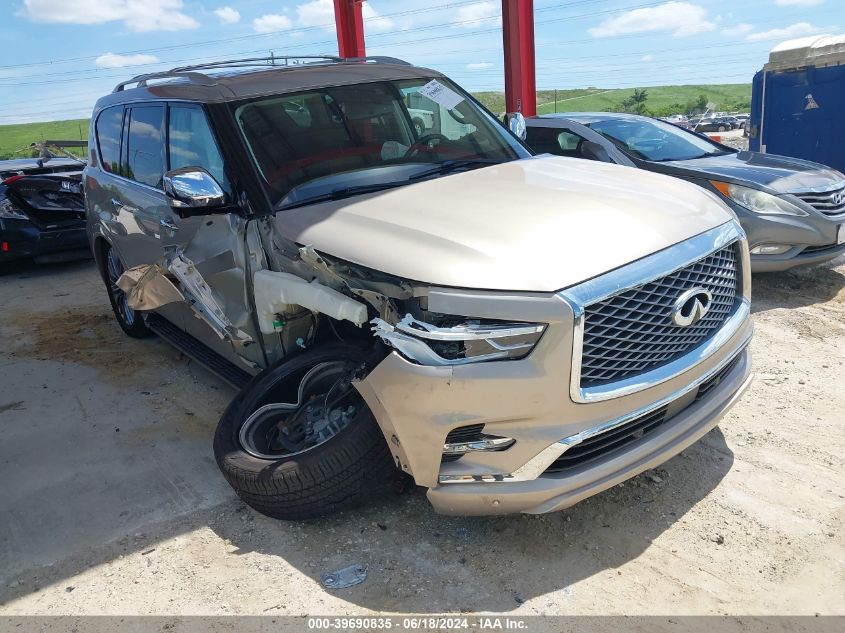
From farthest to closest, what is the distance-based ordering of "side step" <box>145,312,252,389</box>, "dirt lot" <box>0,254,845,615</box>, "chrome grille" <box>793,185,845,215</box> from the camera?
"chrome grille" <box>793,185,845,215</box> < "side step" <box>145,312,252,389</box> < "dirt lot" <box>0,254,845,615</box>

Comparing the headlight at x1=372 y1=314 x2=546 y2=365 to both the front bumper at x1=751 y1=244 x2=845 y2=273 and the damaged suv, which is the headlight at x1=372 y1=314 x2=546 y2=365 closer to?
the damaged suv

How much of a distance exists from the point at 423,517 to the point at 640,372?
3.86ft

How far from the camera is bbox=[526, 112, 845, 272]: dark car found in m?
5.74

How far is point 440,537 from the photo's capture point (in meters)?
3.01

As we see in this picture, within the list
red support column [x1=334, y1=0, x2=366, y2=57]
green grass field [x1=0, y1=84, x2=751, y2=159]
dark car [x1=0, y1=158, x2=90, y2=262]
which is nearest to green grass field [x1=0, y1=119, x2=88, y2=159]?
green grass field [x1=0, y1=84, x2=751, y2=159]

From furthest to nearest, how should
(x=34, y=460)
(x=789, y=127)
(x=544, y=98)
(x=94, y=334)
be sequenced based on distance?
(x=544, y=98), (x=789, y=127), (x=94, y=334), (x=34, y=460)

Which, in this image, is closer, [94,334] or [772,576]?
[772,576]

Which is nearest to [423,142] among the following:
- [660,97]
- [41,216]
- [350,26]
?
[41,216]

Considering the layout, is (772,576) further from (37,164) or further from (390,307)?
(37,164)

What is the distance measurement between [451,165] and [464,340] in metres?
1.64

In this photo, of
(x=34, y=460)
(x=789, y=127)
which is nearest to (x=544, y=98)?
(x=789, y=127)

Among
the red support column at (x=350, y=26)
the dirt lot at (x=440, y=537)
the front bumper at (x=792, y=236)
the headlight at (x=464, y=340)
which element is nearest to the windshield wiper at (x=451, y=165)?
the headlight at (x=464, y=340)

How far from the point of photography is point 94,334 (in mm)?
6438

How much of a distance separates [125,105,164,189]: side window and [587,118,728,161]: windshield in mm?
4382
